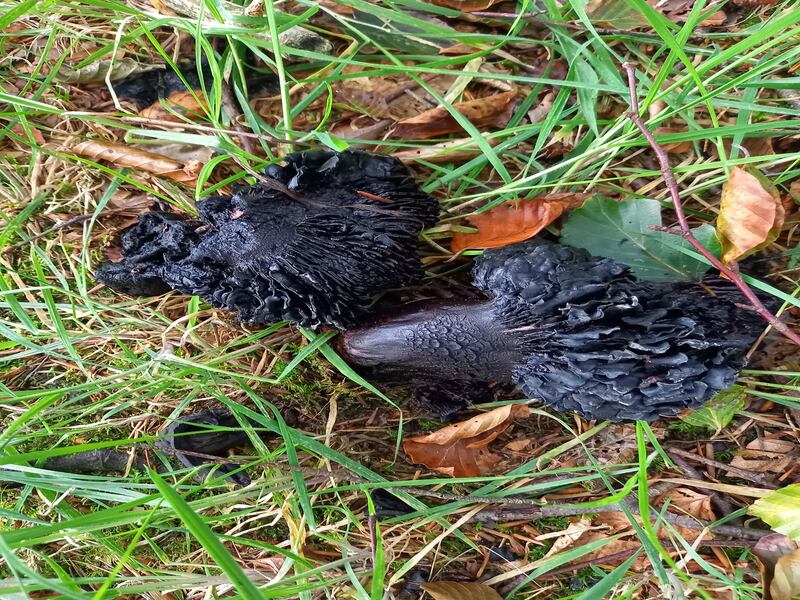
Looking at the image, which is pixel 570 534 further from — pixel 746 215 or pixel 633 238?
pixel 746 215

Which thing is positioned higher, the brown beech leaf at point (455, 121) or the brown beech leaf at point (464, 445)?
the brown beech leaf at point (455, 121)

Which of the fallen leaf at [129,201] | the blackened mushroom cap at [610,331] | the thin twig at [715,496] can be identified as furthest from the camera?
the fallen leaf at [129,201]

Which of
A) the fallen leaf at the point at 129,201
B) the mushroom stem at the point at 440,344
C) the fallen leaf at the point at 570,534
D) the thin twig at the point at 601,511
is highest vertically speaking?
the fallen leaf at the point at 129,201

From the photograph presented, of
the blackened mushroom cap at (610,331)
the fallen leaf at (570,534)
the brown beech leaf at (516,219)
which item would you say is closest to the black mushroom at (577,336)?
the blackened mushroom cap at (610,331)

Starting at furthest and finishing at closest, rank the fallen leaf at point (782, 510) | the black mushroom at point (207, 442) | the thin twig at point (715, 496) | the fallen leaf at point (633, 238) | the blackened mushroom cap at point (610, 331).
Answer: the black mushroom at point (207, 442)
the thin twig at point (715, 496)
the fallen leaf at point (633, 238)
the fallen leaf at point (782, 510)
the blackened mushroom cap at point (610, 331)

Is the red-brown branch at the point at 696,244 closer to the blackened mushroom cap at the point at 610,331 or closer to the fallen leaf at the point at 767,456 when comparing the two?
the blackened mushroom cap at the point at 610,331
